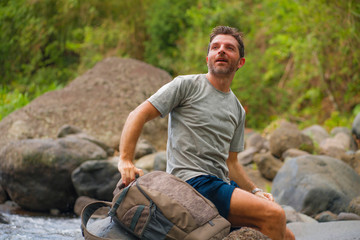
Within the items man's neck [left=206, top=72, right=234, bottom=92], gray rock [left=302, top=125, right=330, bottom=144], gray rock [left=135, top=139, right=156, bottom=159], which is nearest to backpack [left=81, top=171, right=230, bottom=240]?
man's neck [left=206, top=72, right=234, bottom=92]

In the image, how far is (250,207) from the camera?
2678mm

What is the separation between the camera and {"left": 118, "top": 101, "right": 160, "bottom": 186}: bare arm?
2.61 meters

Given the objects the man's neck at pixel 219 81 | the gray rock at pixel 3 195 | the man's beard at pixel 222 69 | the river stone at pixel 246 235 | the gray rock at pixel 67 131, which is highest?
the man's beard at pixel 222 69

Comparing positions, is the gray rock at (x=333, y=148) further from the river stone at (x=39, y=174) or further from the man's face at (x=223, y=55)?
the man's face at (x=223, y=55)

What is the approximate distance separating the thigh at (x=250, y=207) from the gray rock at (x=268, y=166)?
4.88 meters

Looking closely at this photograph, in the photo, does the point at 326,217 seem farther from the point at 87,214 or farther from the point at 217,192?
the point at 87,214

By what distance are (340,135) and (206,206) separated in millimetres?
7492

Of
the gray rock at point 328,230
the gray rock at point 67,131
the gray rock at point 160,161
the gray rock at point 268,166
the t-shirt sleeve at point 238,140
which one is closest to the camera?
the t-shirt sleeve at point 238,140

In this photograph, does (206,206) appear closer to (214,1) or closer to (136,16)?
(214,1)

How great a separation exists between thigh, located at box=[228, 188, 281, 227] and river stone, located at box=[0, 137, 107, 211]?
13.3 feet

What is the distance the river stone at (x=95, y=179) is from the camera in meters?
6.06

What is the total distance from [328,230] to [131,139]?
2.38m

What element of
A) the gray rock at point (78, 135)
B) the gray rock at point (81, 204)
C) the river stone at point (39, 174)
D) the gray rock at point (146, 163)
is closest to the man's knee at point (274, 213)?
the gray rock at point (81, 204)

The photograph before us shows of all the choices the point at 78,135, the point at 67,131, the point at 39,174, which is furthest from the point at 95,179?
the point at 67,131
